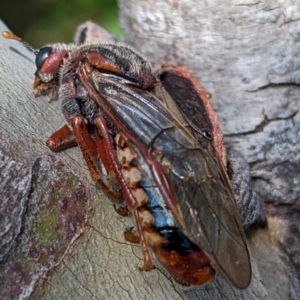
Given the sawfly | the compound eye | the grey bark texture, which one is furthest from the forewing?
the compound eye

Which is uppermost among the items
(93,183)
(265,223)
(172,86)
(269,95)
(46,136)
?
(46,136)

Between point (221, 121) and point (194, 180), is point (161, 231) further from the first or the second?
point (221, 121)

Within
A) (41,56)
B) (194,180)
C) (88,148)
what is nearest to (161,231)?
(194,180)

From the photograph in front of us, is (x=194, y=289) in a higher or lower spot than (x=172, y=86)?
lower

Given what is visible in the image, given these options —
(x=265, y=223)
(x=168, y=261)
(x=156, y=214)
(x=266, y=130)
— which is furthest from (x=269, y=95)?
(x=168, y=261)

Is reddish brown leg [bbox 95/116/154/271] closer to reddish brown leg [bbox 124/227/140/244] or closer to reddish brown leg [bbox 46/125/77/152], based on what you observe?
reddish brown leg [bbox 124/227/140/244]

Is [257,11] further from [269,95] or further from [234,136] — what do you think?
[234,136]

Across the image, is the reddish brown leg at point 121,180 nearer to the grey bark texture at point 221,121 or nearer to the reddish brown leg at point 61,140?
the grey bark texture at point 221,121
